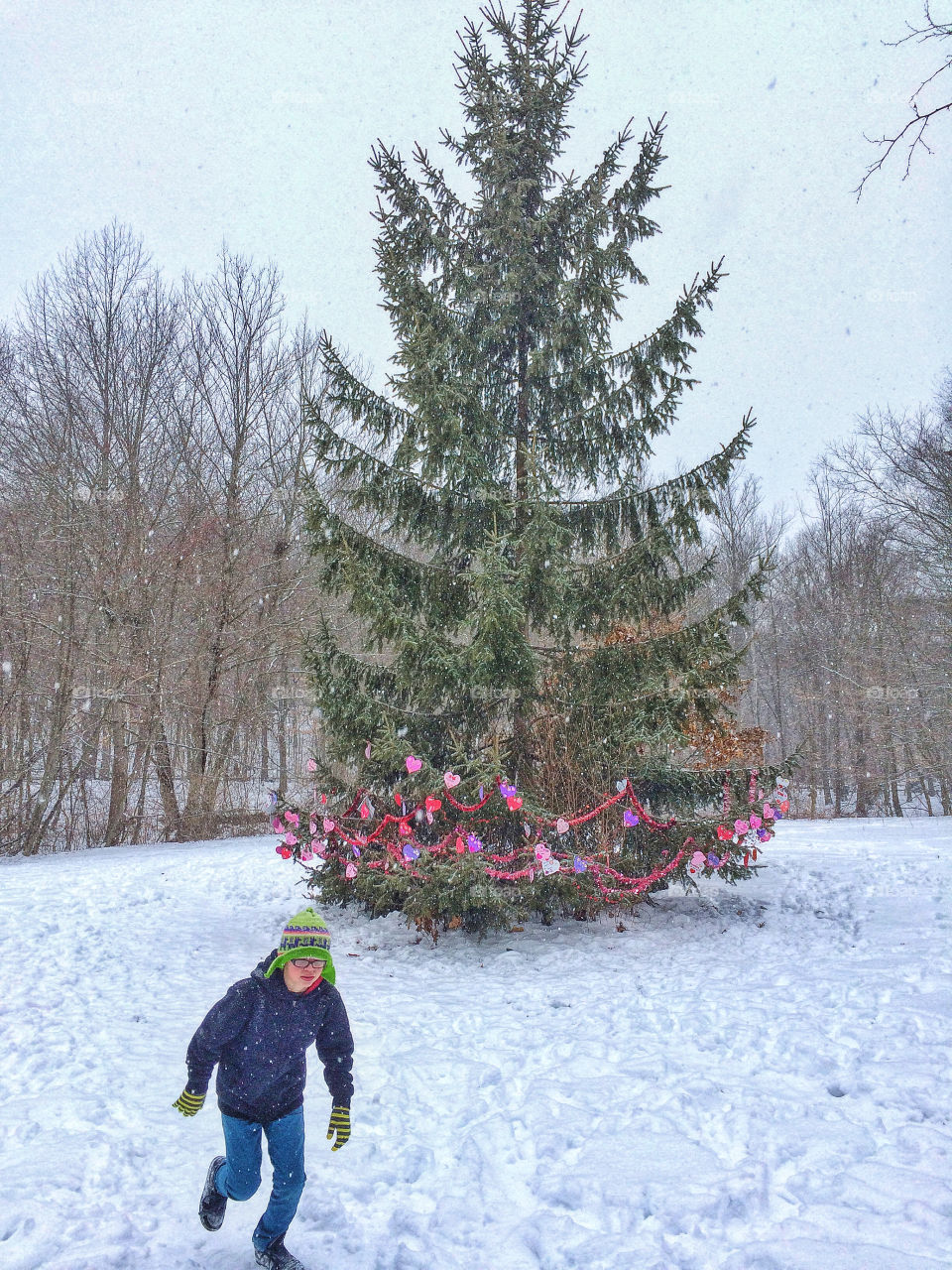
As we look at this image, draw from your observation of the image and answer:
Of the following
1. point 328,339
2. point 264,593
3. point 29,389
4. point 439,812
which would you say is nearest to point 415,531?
point 328,339

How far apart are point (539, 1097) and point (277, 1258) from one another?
188 cm

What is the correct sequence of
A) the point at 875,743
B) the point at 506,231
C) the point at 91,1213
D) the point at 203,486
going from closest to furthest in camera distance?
the point at 91,1213 → the point at 506,231 → the point at 203,486 → the point at 875,743

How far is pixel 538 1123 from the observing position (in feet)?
13.0

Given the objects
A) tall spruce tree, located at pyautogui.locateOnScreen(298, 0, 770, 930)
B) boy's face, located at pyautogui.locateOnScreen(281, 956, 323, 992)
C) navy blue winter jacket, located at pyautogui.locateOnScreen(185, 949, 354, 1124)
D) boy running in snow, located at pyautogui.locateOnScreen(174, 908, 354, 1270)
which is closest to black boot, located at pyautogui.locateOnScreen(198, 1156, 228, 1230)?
boy running in snow, located at pyautogui.locateOnScreen(174, 908, 354, 1270)

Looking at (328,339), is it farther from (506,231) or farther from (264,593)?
(264,593)

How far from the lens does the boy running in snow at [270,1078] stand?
283cm

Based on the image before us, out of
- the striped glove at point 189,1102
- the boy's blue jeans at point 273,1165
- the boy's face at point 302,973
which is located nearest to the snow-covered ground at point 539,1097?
the boy's blue jeans at point 273,1165

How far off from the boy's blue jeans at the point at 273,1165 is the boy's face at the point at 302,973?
18.6 inches

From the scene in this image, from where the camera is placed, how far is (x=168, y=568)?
17047mm

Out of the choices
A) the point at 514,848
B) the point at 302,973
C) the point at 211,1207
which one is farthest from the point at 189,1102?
the point at 514,848

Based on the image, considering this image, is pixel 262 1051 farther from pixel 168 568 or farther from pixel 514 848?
pixel 168 568

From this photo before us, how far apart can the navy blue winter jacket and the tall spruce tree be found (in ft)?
11.6

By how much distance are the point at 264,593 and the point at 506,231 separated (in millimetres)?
12071

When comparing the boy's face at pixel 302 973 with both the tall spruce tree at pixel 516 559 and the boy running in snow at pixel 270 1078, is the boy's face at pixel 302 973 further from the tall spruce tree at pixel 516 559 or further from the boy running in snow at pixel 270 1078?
the tall spruce tree at pixel 516 559
